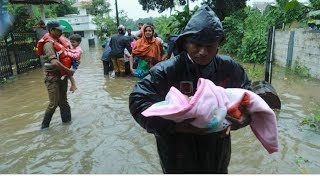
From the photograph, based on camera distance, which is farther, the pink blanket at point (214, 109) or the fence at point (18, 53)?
the fence at point (18, 53)

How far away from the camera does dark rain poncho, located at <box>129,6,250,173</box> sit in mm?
2021

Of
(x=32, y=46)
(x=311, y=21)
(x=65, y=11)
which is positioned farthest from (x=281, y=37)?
(x=65, y=11)

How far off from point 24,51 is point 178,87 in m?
12.3

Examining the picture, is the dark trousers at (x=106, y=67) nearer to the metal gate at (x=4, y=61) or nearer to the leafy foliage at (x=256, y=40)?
the metal gate at (x=4, y=61)

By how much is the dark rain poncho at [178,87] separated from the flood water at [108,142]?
1.86 meters

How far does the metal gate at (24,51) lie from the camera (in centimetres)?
1240

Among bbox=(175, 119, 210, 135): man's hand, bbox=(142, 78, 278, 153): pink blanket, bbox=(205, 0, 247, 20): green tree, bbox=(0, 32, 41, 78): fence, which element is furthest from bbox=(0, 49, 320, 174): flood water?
bbox=(205, 0, 247, 20): green tree

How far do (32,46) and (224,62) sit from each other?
13.1 m

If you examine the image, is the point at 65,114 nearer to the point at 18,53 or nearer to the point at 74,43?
the point at 74,43

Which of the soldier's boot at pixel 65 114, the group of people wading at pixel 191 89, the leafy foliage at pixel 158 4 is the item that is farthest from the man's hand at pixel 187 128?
the leafy foliage at pixel 158 4

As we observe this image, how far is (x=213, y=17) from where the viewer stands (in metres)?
1.95

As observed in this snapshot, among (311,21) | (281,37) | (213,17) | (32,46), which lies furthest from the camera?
(32,46)

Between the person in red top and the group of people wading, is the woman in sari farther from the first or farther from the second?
the group of people wading

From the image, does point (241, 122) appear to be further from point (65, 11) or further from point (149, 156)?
point (65, 11)
